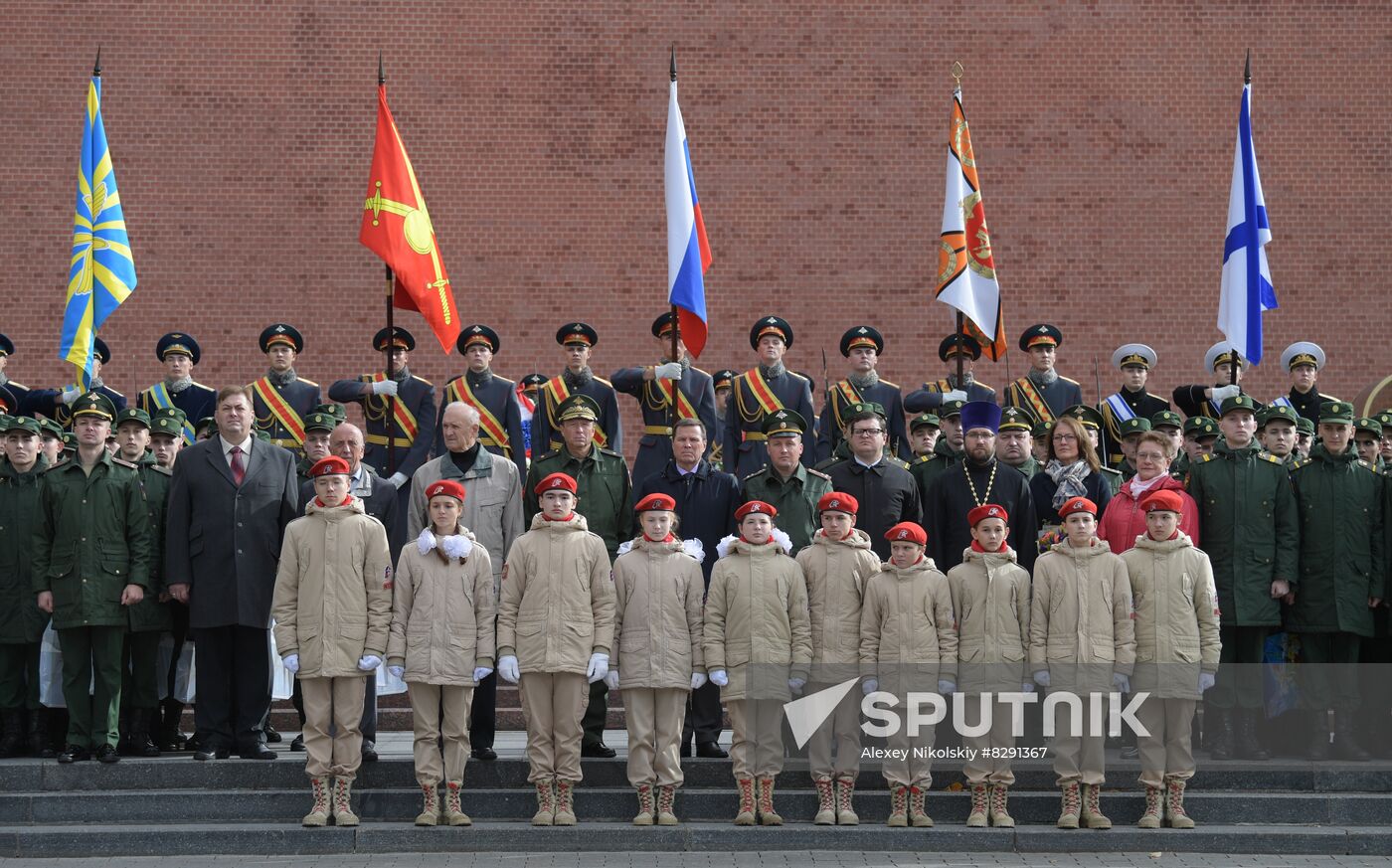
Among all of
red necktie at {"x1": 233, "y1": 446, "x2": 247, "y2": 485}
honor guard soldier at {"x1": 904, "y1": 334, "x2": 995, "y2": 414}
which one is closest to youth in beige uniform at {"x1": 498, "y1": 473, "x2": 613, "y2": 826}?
red necktie at {"x1": 233, "y1": 446, "x2": 247, "y2": 485}

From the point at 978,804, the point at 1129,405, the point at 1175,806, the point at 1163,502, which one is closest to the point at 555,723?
the point at 978,804

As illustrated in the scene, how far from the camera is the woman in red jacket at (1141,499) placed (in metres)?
8.59

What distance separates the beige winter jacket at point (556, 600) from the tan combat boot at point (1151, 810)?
8.42 ft

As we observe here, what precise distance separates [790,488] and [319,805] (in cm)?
277

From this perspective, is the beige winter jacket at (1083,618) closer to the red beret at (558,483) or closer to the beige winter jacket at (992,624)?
the beige winter jacket at (992,624)

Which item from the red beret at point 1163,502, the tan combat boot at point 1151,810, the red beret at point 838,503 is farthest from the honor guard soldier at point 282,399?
the tan combat boot at point 1151,810

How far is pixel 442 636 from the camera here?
25.6 ft

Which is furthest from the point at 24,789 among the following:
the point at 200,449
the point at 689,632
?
the point at 689,632

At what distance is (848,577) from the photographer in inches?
316

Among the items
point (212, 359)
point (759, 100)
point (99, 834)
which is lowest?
point (99, 834)

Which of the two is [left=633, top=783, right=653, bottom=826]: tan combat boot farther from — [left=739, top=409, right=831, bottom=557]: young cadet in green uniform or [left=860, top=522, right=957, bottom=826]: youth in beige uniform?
[left=739, top=409, right=831, bottom=557]: young cadet in green uniform

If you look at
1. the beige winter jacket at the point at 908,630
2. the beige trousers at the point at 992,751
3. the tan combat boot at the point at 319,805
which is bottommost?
the tan combat boot at the point at 319,805

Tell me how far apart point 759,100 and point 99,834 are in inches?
384

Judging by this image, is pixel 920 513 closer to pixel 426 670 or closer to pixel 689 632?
pixel 689 632
